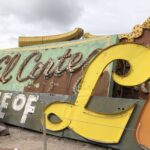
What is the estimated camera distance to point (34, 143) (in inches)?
397

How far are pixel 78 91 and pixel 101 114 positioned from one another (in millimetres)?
1508

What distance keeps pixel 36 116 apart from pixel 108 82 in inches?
108

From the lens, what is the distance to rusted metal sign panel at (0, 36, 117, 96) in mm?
12078

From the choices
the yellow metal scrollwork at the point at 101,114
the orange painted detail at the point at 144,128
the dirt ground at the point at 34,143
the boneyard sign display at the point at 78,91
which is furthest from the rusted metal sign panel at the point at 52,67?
the orange painted detail at the point at 144,128

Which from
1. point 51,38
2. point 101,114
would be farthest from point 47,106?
point 51,38

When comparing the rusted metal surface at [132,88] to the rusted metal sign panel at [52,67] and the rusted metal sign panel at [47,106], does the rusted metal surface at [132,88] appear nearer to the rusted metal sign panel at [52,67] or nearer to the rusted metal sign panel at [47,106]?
the rusted metal sign panel at [52,67]

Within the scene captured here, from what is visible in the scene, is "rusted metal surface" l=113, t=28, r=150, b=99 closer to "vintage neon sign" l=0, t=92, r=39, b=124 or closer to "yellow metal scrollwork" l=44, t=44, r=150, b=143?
"yellow metal scrollwork" l=44, t=44, r=150, b=143

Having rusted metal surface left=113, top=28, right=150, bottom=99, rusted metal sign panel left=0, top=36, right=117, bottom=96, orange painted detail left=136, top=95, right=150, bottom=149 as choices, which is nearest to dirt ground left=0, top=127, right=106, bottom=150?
orange painted detail left=136, top=95, right=150, bottom=149

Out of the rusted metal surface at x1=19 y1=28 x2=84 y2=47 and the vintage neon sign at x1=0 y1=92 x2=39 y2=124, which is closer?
the vintage neon sign at x1=0 y1=92 x2=39 y2=124

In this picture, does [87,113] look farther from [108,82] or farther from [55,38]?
[55,38]

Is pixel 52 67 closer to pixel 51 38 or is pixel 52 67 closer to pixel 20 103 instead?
pixel 20 103

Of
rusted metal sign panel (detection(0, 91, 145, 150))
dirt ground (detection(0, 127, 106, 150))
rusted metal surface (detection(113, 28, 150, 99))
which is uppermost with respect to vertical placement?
rusted metal surface (detection(113, 28, 150, 99))

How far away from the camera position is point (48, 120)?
36.0ft

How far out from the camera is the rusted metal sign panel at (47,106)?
8937mm
